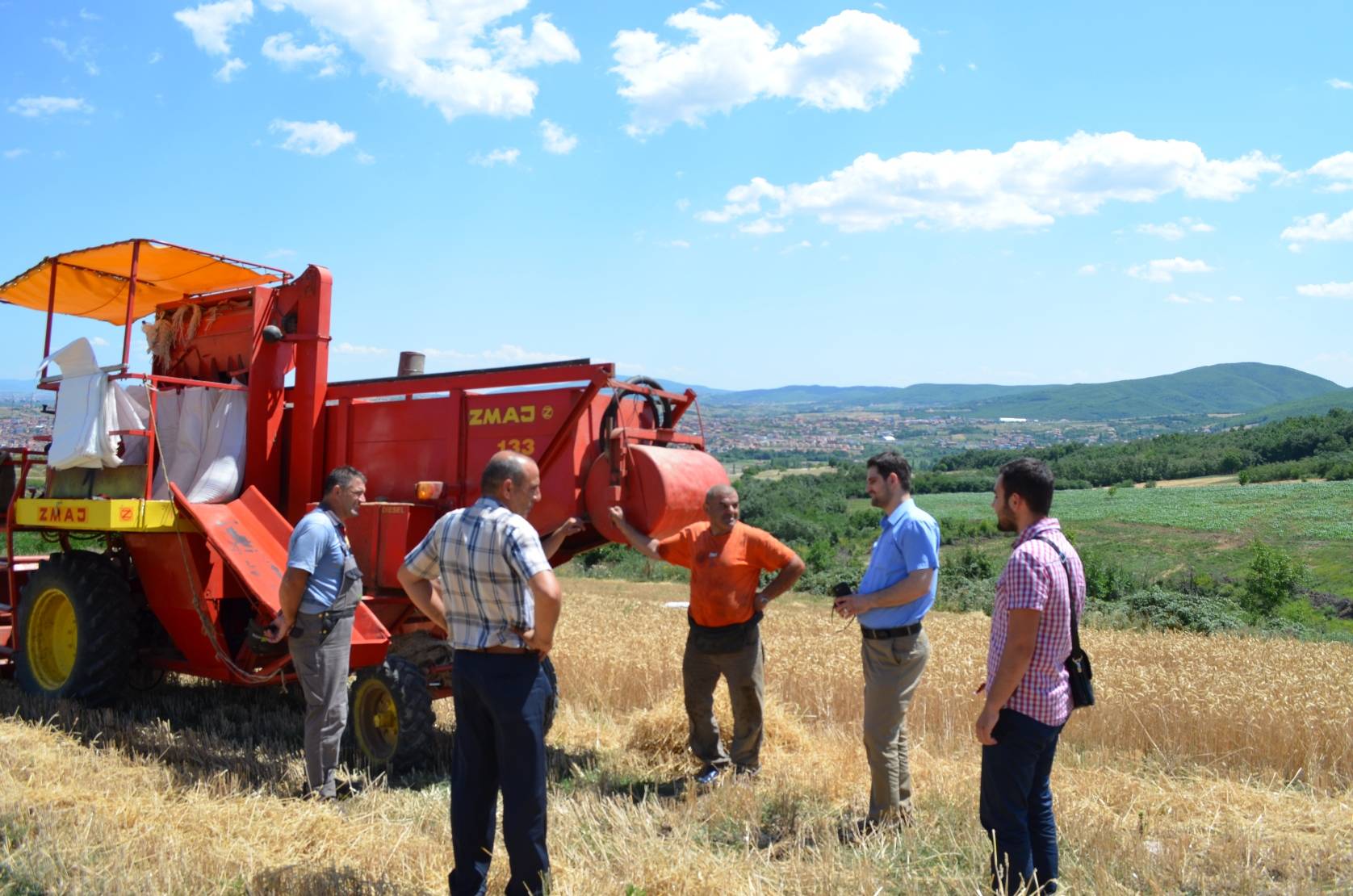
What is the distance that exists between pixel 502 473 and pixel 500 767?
1.12 meters

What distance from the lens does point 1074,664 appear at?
13.5 feet

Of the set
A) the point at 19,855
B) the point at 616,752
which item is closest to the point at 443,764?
the point at 616,752

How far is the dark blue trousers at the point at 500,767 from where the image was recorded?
394 cm

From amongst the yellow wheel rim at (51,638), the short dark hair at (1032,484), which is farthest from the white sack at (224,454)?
the short dark hair at (1032,484)

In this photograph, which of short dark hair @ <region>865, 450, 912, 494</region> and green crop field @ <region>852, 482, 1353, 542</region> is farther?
green crop field @ <region>852, 482, 1353, 542</region>

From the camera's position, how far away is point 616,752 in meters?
6.94

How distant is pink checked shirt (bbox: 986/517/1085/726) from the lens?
13.0 feet

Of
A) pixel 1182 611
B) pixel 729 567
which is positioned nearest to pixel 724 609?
pixel 729 567

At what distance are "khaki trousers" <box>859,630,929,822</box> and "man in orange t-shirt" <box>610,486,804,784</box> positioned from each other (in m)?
0.90

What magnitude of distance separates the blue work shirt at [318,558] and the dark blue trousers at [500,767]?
176 cm

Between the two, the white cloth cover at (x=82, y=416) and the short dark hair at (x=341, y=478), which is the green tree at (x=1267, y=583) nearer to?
the short dark hair at (x=341, y=478)

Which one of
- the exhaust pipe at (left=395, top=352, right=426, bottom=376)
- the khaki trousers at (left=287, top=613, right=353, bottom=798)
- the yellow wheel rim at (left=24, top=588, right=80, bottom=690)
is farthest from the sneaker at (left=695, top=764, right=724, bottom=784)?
the yellow wheel rim at (left=24, top=588, right=80, bottom=690)

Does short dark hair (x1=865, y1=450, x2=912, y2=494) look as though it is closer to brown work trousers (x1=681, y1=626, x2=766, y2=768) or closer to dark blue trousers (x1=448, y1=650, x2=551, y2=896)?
brown work trousers (x1=681, y1=626, x2=766, y2=768)

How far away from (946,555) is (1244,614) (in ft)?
43.1
